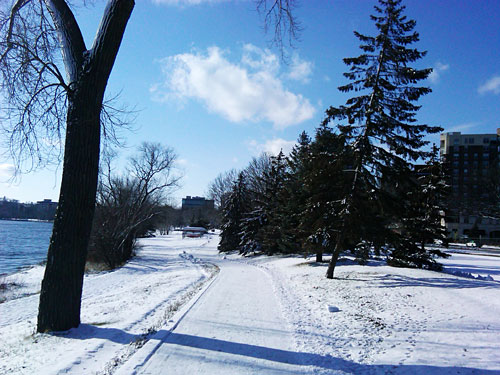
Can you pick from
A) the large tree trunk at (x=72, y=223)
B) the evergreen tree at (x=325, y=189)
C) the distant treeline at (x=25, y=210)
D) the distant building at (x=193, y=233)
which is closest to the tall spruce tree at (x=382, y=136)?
the evergreen tree at (x=325, y=189)

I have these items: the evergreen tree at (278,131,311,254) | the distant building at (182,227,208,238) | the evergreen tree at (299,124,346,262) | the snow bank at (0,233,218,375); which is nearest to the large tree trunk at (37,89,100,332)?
the snow bank at (0,233,218,375)

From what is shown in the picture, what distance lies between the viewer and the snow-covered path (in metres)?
4.82

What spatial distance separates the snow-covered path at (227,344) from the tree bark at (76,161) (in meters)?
2.05

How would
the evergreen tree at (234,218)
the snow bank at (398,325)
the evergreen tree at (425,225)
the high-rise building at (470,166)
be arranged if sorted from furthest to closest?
the high-rise building at (470,166)
the evergreen tree at (234,218)
the evergreen tree at (425,225)
the snow bank at (398,325)

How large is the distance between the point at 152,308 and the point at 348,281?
728 cm

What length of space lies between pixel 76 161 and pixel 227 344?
13.9 feet

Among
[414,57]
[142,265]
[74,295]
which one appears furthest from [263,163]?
[74,295]

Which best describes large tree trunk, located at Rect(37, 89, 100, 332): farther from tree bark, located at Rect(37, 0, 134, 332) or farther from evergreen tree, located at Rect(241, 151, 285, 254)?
evergreen tree, located at Rect(241, 151, 285, 254)

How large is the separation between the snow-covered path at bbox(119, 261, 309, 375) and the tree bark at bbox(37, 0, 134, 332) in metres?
2.05

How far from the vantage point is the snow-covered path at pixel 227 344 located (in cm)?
482

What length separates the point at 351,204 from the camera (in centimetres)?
1270

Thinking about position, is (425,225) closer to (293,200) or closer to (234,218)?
(293,200)

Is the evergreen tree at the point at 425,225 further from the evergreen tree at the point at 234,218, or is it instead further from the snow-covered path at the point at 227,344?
the evergreen tree at the point at 234,218

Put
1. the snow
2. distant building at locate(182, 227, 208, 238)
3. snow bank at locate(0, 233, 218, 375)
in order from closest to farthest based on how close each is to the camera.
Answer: snow bank at locate(0, 233, 218, 375) < the snow < distant building at locate(182, 227, 208, 238)
